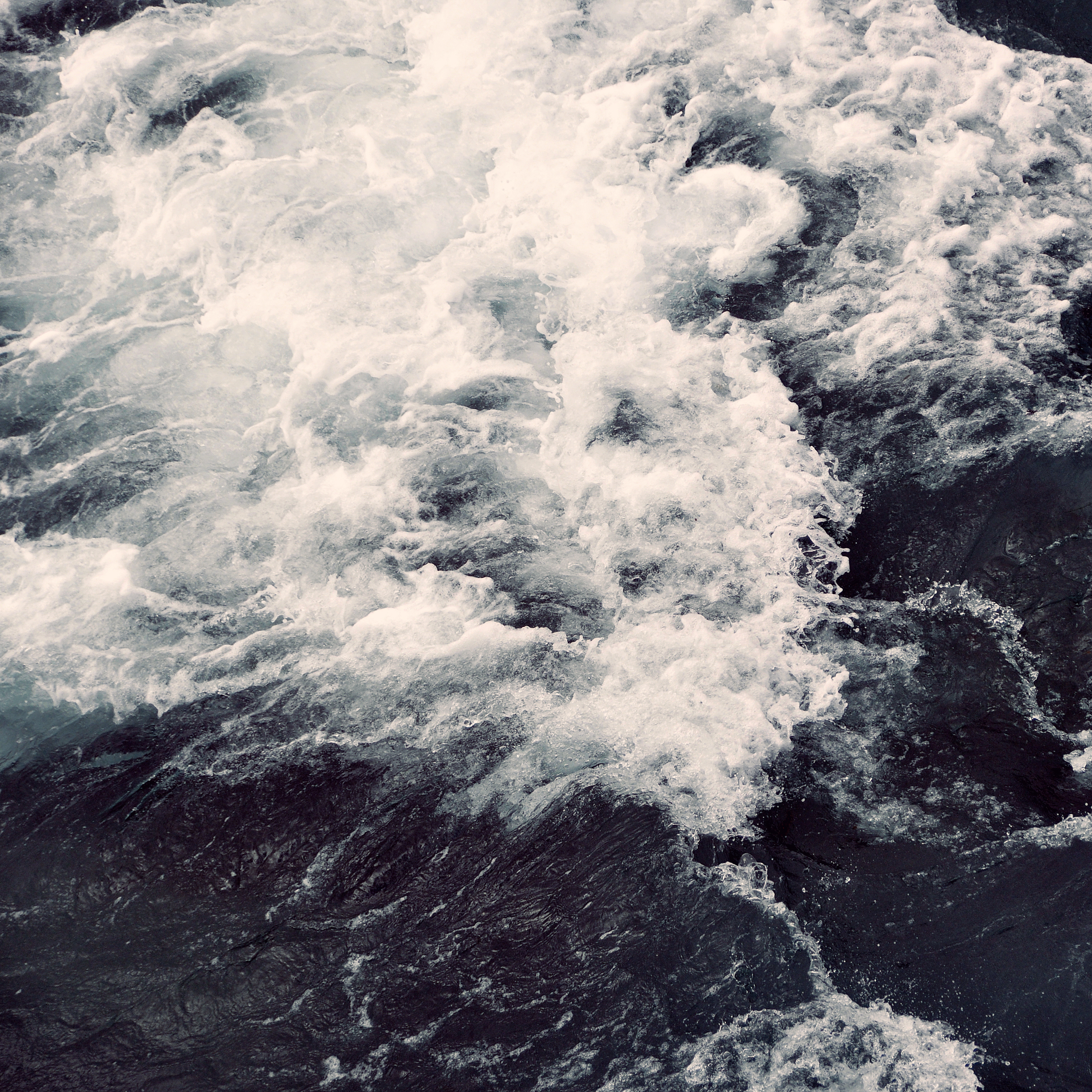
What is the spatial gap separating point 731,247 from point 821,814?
5695 millimetres

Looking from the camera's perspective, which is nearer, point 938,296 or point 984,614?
point 984,614

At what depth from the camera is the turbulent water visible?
4.81 m

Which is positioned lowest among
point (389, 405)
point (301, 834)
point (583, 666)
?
point (301, 834)

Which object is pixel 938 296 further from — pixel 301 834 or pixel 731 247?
pixel 301 834

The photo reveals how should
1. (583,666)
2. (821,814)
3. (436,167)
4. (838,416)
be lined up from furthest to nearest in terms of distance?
(436,167) < (838,416) < (583,666) < (821,814)

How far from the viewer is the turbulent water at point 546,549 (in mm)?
4812

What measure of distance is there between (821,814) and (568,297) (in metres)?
5.29

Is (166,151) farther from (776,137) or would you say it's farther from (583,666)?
(583,666)

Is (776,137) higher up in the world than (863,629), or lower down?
higher up

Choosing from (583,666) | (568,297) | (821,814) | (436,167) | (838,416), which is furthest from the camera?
(436,167)

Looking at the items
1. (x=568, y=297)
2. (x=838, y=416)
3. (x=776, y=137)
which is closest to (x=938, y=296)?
(x=838, y=416)

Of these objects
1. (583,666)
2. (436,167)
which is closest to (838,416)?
(583,666)

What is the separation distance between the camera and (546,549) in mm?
6586

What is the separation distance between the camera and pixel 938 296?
24.8 feet
